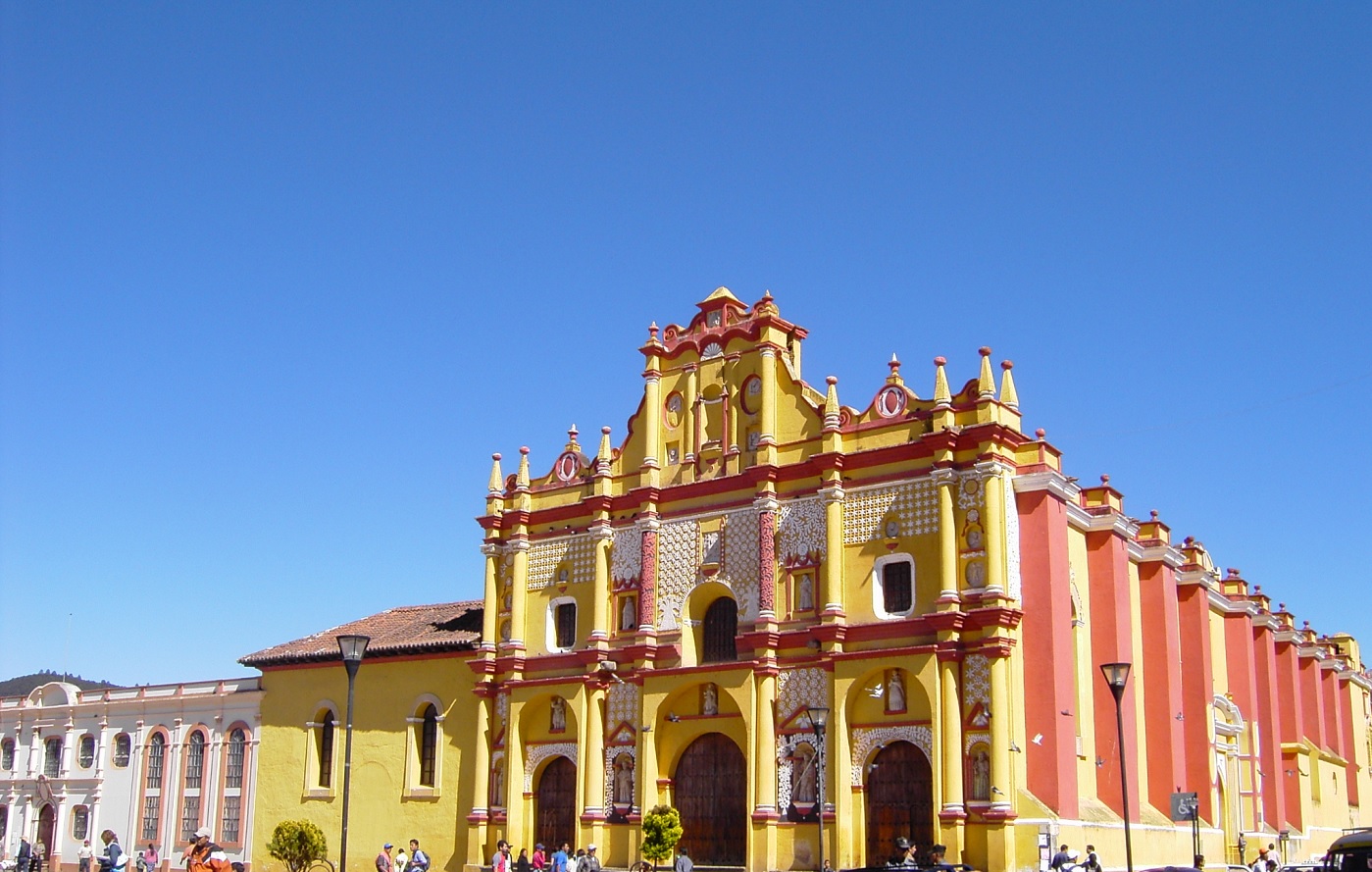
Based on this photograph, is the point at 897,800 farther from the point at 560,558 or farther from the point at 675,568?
the point at 560,558

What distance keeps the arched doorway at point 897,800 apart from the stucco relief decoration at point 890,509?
14.9 feet

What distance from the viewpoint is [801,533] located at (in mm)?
33500

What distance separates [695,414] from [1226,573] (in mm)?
16691

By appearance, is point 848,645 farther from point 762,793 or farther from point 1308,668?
point 1308,668

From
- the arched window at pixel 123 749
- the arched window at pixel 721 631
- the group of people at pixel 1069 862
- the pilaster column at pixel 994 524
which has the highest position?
the pilaster column at pixel 994 524

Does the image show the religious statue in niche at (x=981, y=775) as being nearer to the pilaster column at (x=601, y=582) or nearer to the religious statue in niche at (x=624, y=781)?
the religious statue in niche at (x=624, y=781)

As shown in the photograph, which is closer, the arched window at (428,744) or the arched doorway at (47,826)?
the arched window at (428,744)

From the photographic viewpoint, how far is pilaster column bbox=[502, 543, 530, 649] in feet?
125

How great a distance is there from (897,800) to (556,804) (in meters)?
9.78

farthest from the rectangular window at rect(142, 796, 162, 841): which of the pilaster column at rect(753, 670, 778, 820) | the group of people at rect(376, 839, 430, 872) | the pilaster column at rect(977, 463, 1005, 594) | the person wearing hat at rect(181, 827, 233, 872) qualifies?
the person wearing hat at rect(181, 827, 233, 872)

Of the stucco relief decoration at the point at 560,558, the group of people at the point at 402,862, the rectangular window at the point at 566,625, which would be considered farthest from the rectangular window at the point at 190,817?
the rectangular window at the point at 566,625

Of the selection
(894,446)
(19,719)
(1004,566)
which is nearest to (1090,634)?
(1004,566)

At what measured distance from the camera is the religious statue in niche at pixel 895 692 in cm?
3114

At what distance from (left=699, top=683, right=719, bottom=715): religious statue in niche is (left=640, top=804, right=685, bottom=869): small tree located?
9.64ft
